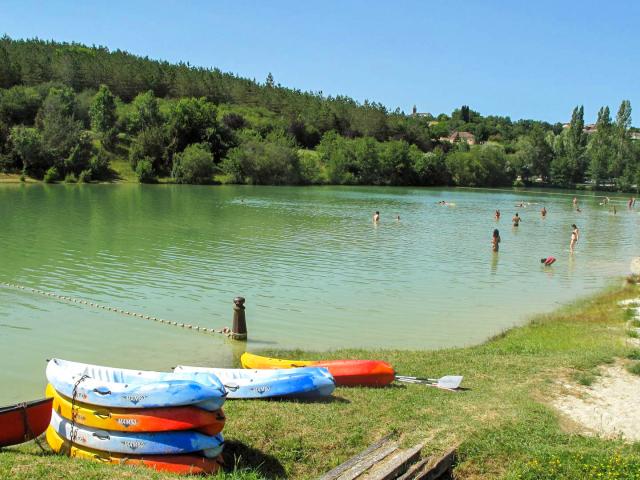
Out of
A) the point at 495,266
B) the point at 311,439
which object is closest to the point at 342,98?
the point at 495,266

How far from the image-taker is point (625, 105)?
14488 centimetres

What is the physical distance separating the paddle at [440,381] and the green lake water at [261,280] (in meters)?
4.50

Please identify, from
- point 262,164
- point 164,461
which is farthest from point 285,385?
point 262,164

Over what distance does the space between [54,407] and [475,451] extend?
5.73 m

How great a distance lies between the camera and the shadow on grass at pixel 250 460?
7.51 m

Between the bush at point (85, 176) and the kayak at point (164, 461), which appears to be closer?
the kayak at point (164, 461)

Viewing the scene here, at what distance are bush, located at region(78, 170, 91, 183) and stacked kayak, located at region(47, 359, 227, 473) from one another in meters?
88.3

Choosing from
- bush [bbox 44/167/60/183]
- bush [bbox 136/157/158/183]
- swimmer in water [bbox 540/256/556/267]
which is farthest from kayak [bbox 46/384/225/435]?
bush [bbox 136/157/158/183]

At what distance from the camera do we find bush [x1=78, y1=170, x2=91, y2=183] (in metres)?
88.6

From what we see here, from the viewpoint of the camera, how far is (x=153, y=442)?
23.3ft

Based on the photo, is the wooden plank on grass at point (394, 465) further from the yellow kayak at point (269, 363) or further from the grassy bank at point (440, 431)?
the yellow kayak at point (269, 363)

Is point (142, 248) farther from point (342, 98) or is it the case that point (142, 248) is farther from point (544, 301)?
point (342, 98)

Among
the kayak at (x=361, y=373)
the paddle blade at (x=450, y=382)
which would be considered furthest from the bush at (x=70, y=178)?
the paddle blade at (x=450, y=382)

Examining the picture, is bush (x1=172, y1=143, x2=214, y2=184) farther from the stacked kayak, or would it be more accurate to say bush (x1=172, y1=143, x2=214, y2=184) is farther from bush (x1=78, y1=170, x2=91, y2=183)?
the stacked kayak
